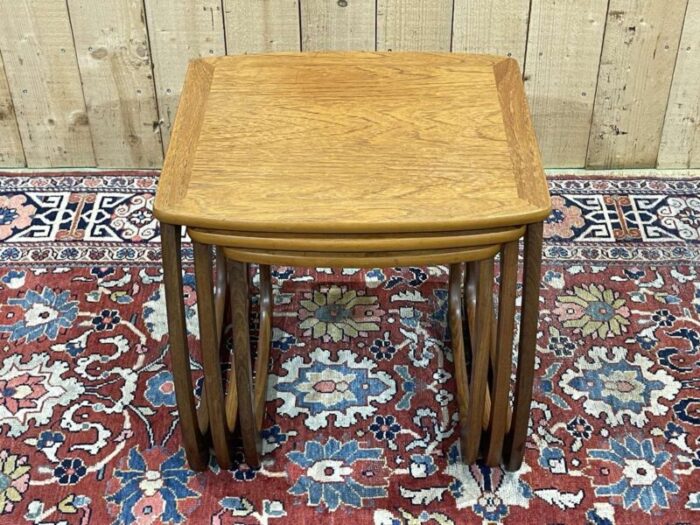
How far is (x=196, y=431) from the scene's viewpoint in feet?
4.87

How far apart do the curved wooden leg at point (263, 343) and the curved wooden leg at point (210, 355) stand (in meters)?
0.07

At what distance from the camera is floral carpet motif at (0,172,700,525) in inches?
59.0

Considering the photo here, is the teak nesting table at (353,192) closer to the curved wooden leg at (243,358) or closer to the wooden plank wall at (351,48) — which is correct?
the curved wooden leg at (243,358)

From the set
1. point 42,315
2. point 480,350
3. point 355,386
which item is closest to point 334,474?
point 355,386

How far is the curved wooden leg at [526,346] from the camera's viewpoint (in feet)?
4.30

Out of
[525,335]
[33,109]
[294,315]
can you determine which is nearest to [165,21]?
[33,109]

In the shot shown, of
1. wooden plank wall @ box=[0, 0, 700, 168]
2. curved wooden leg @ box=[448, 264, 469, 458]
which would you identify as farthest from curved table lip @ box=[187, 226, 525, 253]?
wooden plank wall @ box=[0, 0, 700, 168]

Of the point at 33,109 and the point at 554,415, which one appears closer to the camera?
the point at 554,415

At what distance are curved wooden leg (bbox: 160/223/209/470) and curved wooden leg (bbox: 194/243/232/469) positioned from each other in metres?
0.02

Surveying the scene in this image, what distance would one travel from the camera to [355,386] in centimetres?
169

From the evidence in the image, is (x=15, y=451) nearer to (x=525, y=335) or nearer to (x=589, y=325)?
(x=525, y=335)

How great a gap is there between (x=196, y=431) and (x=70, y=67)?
0.96 meters

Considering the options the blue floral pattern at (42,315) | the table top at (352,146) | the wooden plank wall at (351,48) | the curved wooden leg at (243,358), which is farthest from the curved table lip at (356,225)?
the wooden plank wall at (351,48)

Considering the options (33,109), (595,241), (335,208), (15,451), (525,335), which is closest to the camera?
(335,208)
